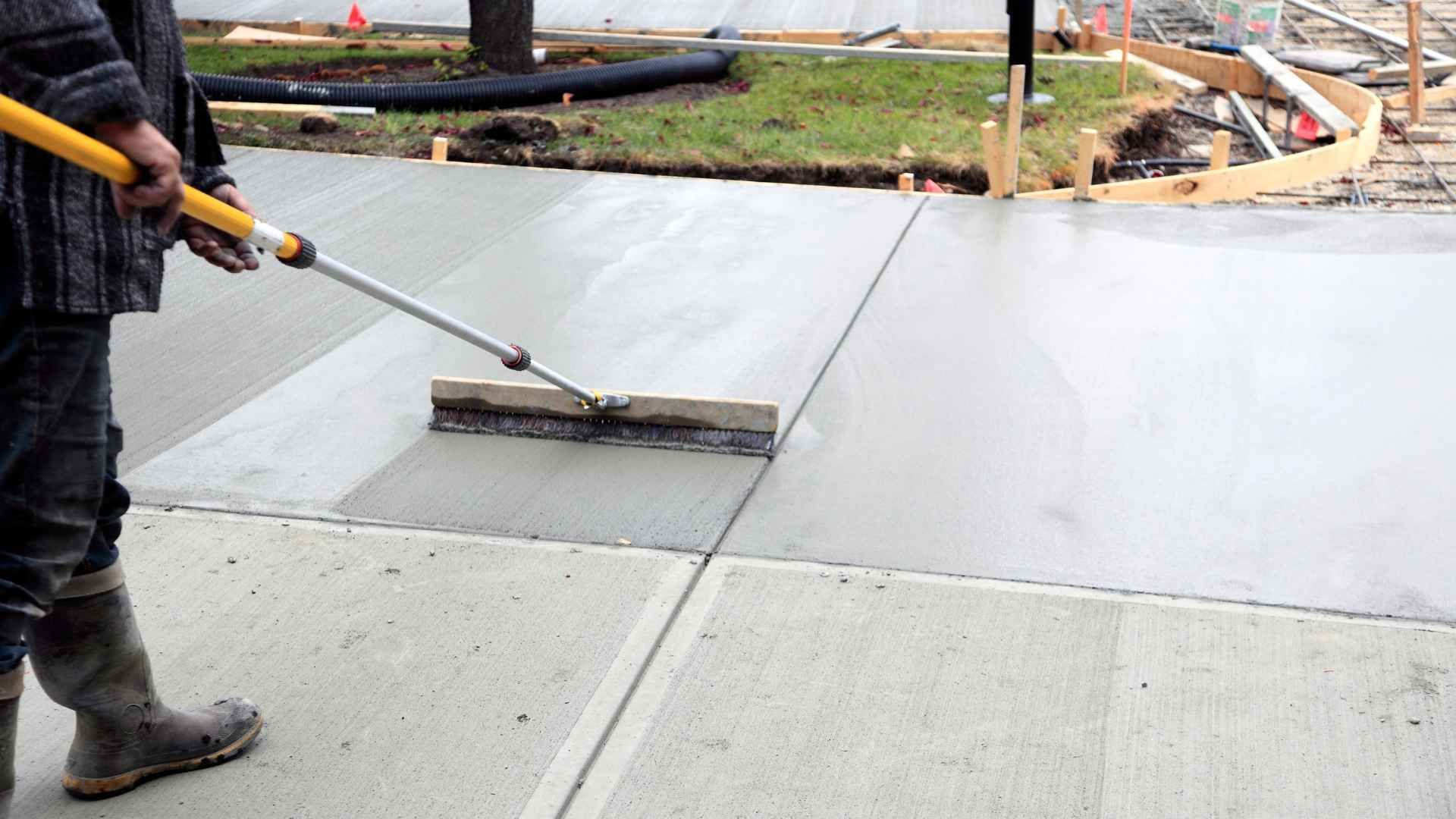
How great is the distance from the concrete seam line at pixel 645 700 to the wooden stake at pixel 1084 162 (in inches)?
135

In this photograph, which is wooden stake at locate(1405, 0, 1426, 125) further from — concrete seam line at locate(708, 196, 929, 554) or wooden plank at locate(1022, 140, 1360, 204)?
concrete seam line at locate(708, 196, 929, 554)

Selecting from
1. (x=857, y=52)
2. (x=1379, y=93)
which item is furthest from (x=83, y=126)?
(x=1379, y=93)

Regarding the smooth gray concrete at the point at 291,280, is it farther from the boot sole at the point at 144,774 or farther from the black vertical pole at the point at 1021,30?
the black vertical pole at the point at 1021,30

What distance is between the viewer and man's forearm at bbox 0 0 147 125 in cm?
184

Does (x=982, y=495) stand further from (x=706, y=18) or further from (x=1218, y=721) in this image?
(x=706, y=18)

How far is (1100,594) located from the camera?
3.18 meters

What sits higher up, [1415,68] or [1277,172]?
[1415,68]

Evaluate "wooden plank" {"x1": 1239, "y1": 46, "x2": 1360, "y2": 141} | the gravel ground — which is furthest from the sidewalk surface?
"wooden plank" {"x1": 1239, "y1": 46, "x2": 1360, "y2": 141}

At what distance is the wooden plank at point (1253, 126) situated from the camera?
8.42m

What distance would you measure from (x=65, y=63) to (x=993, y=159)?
4819 mm

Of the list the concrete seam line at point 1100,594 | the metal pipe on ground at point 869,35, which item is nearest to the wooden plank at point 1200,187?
the concrete seam line at point 1100,594

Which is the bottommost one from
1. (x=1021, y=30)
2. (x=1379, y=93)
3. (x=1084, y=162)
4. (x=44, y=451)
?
(x=44, y=451)

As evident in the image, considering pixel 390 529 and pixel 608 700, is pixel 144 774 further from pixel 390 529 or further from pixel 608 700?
pixel 390 529

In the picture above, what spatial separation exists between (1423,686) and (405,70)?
898 cm
